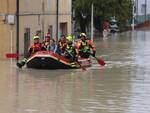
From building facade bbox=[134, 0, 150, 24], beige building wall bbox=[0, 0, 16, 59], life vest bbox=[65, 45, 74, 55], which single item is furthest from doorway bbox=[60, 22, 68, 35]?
building facade bbox=[134, 0, 150, 24]

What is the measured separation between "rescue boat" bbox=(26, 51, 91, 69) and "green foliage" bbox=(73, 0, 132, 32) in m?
38.5

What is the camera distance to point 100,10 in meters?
68.4

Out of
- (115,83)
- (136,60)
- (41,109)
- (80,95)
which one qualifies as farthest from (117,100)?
(136,60)

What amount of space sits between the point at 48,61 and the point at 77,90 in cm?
729

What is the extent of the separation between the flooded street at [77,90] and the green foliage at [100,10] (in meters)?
36.6

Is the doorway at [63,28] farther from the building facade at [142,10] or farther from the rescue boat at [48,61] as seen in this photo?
the building facade at [142,10]

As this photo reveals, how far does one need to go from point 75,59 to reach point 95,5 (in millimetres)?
40804

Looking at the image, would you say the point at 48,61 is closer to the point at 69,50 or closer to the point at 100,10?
the point at 69,50

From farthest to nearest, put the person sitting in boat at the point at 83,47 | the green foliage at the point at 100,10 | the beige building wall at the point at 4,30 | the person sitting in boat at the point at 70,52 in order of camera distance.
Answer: the green foliage at the point at 100,10 < the beige building wall at the point at 4,30 < the person sitting in boat at the point at 83,47 < the person sitting in boat at the point at 70,52

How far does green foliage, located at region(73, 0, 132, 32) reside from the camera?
218ft

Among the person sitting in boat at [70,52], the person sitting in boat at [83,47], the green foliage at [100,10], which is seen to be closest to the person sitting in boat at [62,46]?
the person sitting in boat at [70,52]

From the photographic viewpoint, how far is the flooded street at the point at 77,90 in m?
15.5

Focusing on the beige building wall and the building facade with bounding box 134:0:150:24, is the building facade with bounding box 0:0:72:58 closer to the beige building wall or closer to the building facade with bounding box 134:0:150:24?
the beige building wall

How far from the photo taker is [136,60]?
113 feet
